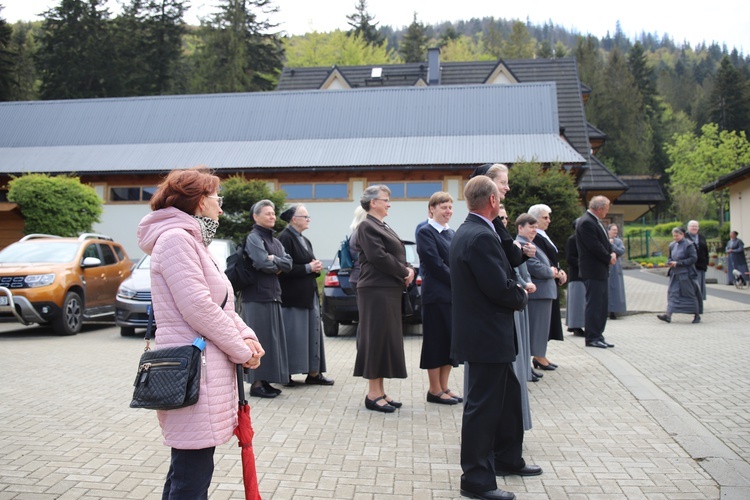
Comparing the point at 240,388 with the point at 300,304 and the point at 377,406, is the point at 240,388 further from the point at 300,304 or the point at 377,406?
the point at 300,304

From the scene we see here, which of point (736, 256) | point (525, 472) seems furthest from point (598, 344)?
point (736, 256)

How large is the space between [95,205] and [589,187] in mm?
19021

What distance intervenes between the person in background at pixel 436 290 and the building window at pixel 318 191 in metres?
18.8

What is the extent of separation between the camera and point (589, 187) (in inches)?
1153

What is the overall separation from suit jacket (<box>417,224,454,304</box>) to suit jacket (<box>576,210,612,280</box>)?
3.90 m

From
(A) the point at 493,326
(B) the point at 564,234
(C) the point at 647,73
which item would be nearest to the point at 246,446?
(A) the point at 493,326

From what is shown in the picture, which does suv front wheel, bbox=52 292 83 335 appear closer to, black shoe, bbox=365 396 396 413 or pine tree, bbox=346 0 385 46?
black shoe, bbox=365 396 396 413

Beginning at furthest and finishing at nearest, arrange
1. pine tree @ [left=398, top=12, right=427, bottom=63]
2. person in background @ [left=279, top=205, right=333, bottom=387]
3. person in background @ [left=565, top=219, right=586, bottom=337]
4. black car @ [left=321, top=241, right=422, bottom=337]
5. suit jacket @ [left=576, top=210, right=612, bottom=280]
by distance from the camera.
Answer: pine tree @ [left=398, top=12, right=427, bottom=63]
black car @ [left=321, top=241, right=422, bottom=337]
person in background @ [left=565, top=219, right=586, bottom=337]
suit jacket @ [left=576, top=210, right=612, bottom=280]
person in background @ [left=279, top=205, right=333, bottom=387]

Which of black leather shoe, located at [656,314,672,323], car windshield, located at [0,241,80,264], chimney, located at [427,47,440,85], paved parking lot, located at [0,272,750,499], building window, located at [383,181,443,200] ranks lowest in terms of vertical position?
black leather shoe, located at [656,314,672,323]

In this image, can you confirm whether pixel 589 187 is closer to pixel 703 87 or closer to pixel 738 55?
pixel 703 87

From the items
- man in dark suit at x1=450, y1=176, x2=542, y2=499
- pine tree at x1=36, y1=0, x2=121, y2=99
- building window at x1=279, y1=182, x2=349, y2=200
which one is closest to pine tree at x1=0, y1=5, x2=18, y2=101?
pine tree at x1=36, y1=0, x2=121, y2=99

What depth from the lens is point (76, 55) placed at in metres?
55.7

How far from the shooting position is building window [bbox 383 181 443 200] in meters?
24.9

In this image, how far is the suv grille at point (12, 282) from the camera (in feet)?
40.0
